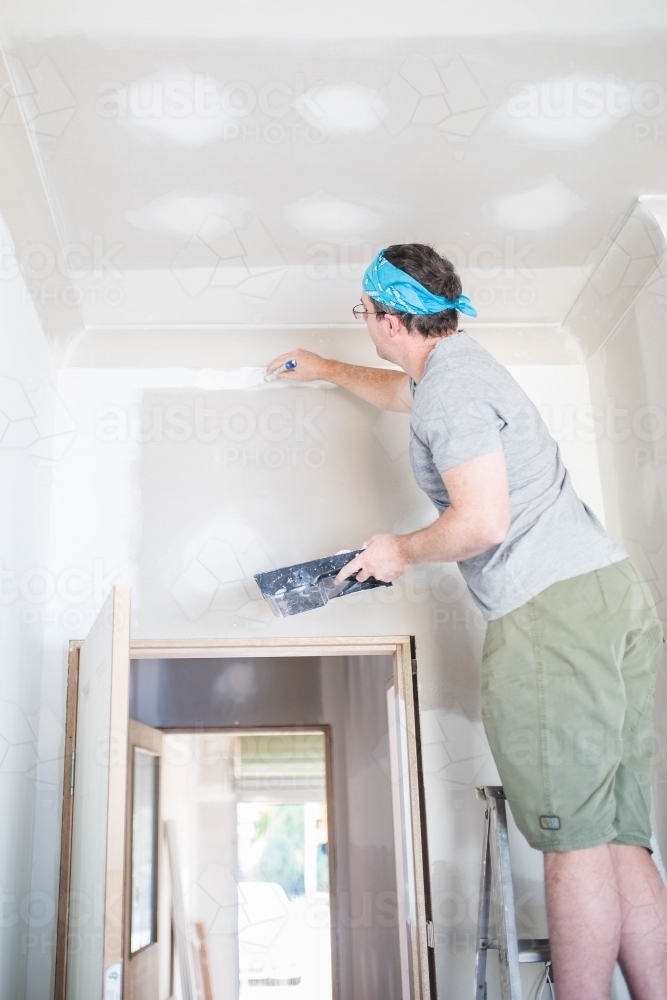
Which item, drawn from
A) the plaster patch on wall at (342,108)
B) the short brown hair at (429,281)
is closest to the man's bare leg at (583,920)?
the short brown hair at (429,281)

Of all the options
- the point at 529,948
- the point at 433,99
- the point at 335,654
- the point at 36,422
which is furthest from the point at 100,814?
the point at 433,99

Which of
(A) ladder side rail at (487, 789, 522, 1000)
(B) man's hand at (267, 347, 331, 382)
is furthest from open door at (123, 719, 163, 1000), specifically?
(A) ladder side rail at (487, 789, 522, 1000)

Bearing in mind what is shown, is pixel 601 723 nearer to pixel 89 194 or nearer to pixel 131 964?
pixel 89 194

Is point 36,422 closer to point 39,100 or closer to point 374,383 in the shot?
point 39,100

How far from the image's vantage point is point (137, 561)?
2.31m

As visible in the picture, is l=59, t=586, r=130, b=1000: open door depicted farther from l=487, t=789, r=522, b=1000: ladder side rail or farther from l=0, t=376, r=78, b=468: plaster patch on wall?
l=487, t=789, r=522, b=1000: ladder side rail

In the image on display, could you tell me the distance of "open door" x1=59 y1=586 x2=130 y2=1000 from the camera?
140 cm

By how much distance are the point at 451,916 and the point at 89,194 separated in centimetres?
197

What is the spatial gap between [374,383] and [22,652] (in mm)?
1130

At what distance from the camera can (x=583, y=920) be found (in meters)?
1.39

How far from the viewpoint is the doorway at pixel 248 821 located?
1788 millimetres

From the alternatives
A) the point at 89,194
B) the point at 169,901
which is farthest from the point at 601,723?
the point at 169,901

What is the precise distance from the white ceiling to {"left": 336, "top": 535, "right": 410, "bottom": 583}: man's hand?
2.94ft

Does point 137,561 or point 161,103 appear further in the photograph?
point 137,561
